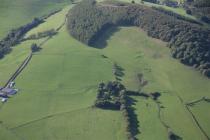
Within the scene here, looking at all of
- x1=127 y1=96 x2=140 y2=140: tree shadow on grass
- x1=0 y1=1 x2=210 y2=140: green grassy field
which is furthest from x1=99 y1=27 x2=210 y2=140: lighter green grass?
x1=127 y1=96 x2=140 y2=140: tree shadow on grass

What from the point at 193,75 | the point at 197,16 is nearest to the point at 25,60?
the point at 193,75

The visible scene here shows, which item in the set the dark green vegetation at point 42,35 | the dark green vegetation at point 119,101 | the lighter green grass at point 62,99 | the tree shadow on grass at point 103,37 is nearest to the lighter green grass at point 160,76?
the tree shadow on grass at point 103,37

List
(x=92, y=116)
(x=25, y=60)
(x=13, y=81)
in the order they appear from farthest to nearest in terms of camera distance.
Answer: (x=25, y=60) → (x=13, y=81) → (x=92, y=116)

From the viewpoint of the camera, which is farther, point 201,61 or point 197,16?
point 197,16

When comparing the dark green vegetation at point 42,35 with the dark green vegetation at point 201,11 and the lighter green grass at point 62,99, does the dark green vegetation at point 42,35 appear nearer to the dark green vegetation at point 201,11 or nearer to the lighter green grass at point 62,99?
the lighter green grass at point 62,99

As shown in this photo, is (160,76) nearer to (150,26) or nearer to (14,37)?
(150,26)

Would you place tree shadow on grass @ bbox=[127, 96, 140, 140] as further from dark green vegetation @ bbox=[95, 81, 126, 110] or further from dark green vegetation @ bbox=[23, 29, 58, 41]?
dark green vegetation @ bbox=[23, 29, 58, 41]

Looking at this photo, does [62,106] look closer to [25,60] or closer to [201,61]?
[25,60]
